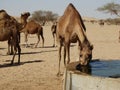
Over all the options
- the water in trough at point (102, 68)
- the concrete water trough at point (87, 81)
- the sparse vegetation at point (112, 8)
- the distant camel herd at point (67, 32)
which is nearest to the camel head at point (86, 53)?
the distant camel herd at point (67, 32)

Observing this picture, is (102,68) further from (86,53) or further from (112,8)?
(112,8)

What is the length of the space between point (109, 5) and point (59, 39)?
1513 inches

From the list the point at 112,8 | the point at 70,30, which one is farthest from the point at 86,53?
the point at 112,8

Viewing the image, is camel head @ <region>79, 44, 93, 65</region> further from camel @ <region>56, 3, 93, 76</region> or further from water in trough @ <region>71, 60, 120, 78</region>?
water in trough @ <region>71, 60, 120, 78</region>

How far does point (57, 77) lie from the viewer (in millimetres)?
11352

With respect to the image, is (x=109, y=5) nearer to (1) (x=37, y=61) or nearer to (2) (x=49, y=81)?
(1) (x=37, y=61)

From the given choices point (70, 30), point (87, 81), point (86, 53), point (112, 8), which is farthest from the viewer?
point (112, 8)

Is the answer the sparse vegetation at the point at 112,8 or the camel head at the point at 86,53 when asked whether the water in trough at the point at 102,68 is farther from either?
the sparse vegetation at the point at 112,8

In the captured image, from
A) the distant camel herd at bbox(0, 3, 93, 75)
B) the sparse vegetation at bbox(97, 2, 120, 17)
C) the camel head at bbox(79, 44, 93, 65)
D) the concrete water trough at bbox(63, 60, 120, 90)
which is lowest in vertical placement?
the concrete water trough at bbox(63, 60, 120, 90)

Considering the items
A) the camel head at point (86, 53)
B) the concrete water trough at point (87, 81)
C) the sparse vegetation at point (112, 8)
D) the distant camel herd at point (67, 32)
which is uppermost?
the sparse vegetation at point (112, 8)

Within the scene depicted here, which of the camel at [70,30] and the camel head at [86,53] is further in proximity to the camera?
the camel at [70,30]

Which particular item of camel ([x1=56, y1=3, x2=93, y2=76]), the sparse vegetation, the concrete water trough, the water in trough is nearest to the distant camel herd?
camel ([x1=56, y1=3, x2=93, y2=76])

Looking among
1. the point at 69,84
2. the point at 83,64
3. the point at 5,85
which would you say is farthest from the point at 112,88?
the point at 5,85

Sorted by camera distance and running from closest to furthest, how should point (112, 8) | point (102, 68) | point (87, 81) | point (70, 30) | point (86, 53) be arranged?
point (87, 81)
point (102, 68)
point (86, 53)
point (70, 30)
point (112, 8)
